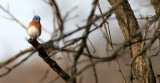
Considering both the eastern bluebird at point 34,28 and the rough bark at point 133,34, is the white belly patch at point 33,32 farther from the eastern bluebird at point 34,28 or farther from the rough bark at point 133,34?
the rough bark at point 133,34

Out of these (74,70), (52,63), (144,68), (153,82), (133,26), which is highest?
(74,70)

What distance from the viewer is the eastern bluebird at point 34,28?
8.64ft

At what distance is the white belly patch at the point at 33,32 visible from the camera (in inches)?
102

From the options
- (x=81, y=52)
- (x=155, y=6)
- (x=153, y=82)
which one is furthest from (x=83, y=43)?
(x=155, y=6)

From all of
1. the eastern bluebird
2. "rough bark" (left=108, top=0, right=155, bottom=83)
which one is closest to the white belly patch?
the eastern bluebird

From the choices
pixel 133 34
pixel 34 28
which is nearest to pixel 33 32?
pixel 34 28

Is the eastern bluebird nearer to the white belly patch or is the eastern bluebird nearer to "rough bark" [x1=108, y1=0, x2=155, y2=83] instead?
the white belly patch

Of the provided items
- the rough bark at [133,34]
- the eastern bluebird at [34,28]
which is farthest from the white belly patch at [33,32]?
the rough bark at [133,34]

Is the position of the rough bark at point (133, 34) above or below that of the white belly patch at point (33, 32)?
below

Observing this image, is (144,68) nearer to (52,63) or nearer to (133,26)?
(133,26)

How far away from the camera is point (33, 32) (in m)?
2.69

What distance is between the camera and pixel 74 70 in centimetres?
153

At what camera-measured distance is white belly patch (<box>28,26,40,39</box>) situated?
2.58 m

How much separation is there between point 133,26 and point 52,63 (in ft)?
3.05
